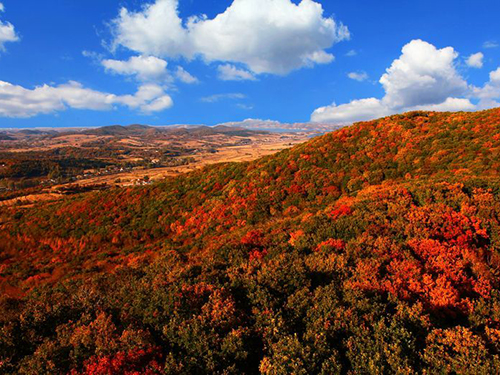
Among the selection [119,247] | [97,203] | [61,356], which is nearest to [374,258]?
[61,356]

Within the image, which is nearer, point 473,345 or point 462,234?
point 473,345

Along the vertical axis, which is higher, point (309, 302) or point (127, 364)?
point (309, 302)

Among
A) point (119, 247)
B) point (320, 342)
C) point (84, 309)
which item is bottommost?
point (119, 247)

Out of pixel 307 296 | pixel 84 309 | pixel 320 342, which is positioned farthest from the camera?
pixel 84 309

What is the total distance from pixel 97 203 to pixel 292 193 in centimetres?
3575

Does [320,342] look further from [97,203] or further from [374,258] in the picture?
[97,203]

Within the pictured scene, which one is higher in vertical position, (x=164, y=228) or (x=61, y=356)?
(x=61, y=356)

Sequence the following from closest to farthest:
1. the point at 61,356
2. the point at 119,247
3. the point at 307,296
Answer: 1. the point at 61,356
2. the point at 307,296
3. the point at 119,247

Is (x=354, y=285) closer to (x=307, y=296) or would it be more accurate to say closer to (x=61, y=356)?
(x=307, y=296)

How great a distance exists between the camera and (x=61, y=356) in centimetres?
788

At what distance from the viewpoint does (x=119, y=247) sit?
106 ft

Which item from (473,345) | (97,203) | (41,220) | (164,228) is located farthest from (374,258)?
(41,220)

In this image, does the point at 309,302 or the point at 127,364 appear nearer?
the point at 127,364

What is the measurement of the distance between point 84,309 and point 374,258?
45.6 feet
